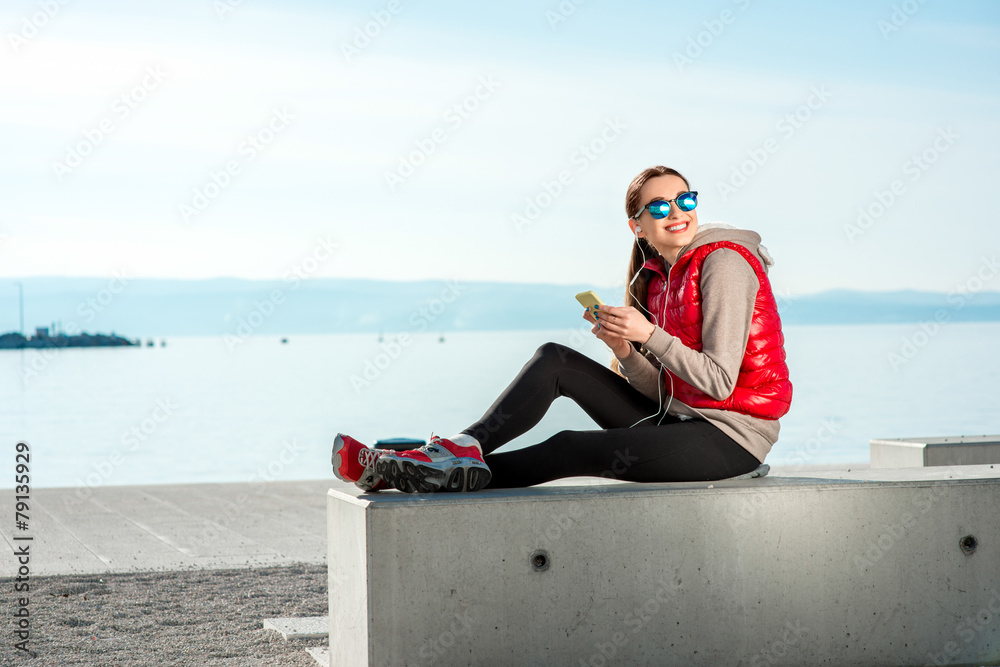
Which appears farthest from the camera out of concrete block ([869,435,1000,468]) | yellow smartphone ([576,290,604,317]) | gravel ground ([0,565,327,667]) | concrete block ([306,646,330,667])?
concrete block ([869,435,1000,468])

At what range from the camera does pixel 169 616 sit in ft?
16.8

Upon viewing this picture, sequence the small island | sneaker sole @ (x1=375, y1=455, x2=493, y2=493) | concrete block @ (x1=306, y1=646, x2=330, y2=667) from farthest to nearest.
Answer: the small island → concrete block @ (x1=306, y1=646, x2=330, y2=667) → sneaker sole @ (x1=375, y1=455, x2=493, y2=493)

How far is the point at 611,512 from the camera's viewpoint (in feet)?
12.1

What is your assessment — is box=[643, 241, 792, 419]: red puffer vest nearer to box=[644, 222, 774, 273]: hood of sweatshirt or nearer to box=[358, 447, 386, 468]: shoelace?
box=[644, 222, 774, 273]: hood of sweatshirt

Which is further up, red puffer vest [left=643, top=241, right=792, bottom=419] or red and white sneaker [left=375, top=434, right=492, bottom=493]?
red puffer vest [left=643, top=241, right=792, bottom=419]

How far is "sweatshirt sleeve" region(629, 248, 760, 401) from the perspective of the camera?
372 centimetres

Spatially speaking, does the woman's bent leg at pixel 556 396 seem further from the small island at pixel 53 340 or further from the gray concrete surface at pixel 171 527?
the small island at pixel 53 340

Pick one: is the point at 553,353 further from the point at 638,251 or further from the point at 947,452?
the point at 947,452

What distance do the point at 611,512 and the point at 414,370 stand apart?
184 feet

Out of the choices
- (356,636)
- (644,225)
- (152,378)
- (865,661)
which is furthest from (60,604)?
(152,378)

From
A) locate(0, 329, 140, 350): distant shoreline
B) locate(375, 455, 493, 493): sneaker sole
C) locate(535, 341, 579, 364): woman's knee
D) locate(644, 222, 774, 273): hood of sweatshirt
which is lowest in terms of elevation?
locate(375, 455, 493, 493): sneaker sole

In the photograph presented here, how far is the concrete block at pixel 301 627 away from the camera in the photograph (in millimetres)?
4668

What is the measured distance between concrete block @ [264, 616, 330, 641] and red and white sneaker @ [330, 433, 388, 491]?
1121 millimetres

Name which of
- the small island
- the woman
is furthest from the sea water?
the small island
